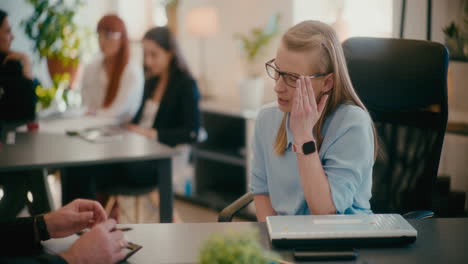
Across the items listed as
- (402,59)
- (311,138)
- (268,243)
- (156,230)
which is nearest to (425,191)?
(402,59)

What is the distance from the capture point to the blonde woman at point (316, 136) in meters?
1.43

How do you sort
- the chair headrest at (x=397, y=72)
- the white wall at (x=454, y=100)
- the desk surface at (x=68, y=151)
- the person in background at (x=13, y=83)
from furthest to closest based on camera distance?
the person in background at (x=13, y=83) < the white wall at (x=454, y=100) < the desk surface at (x=68, y=151) < the chair headrest at (x=397, y=72)

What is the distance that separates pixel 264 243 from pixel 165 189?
4.79ft

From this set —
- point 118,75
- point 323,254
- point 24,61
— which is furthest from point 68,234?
point 118,75

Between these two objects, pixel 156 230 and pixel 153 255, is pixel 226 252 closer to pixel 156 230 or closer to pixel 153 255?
pixel 153 255

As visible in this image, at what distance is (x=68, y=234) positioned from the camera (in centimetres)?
128

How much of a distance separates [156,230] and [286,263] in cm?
37

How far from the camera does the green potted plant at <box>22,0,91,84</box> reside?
443cm

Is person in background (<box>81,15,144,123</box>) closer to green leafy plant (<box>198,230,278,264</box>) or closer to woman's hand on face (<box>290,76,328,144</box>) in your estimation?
woman's hand on face (<box>290,76,328,144</box>)

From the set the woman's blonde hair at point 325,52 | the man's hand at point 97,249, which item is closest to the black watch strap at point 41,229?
the man's hand at point 97,249

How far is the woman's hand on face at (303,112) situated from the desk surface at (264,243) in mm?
275

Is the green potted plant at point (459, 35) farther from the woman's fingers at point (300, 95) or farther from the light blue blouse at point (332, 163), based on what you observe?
the woman's fingers at point (300, 95)

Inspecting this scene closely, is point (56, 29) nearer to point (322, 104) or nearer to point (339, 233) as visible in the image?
point (322, 104)

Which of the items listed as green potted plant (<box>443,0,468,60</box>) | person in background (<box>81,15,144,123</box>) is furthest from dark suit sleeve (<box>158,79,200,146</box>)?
green potted plant (<box>443,0,468,60</box>)
